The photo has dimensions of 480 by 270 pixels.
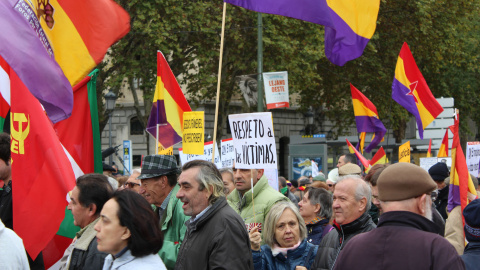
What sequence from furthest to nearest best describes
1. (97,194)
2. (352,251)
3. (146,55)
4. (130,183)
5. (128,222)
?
(146,55) → (130,183) → (97,194) → (128,222) → (352,251)

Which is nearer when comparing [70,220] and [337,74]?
[70,220]

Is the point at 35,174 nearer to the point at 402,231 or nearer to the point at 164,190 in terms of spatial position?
the point at 164,190

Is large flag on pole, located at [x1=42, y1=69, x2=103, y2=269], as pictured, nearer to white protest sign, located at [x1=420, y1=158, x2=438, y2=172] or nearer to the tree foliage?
white protest sign, located at [x1=420, y1=158, x2=438, y2=172]

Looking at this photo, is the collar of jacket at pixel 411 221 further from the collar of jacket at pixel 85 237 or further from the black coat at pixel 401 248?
the collar of jacket at pixel 85 237

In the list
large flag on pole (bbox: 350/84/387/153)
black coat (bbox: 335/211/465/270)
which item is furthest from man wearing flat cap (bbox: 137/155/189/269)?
large flag on pole (bbox: 350/84/387/153)

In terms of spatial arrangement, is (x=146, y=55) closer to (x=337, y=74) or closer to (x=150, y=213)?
A: (x=337, y=74)

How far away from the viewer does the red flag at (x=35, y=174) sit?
529 cm

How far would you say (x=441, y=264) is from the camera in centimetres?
301

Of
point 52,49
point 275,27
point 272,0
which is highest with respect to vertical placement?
point 275,27

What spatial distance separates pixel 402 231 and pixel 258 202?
3241 mm

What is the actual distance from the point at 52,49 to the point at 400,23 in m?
24.8

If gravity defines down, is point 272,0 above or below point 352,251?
above

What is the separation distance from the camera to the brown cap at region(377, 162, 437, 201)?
10.6ft

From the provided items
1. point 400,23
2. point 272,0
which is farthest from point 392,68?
point 272,0
